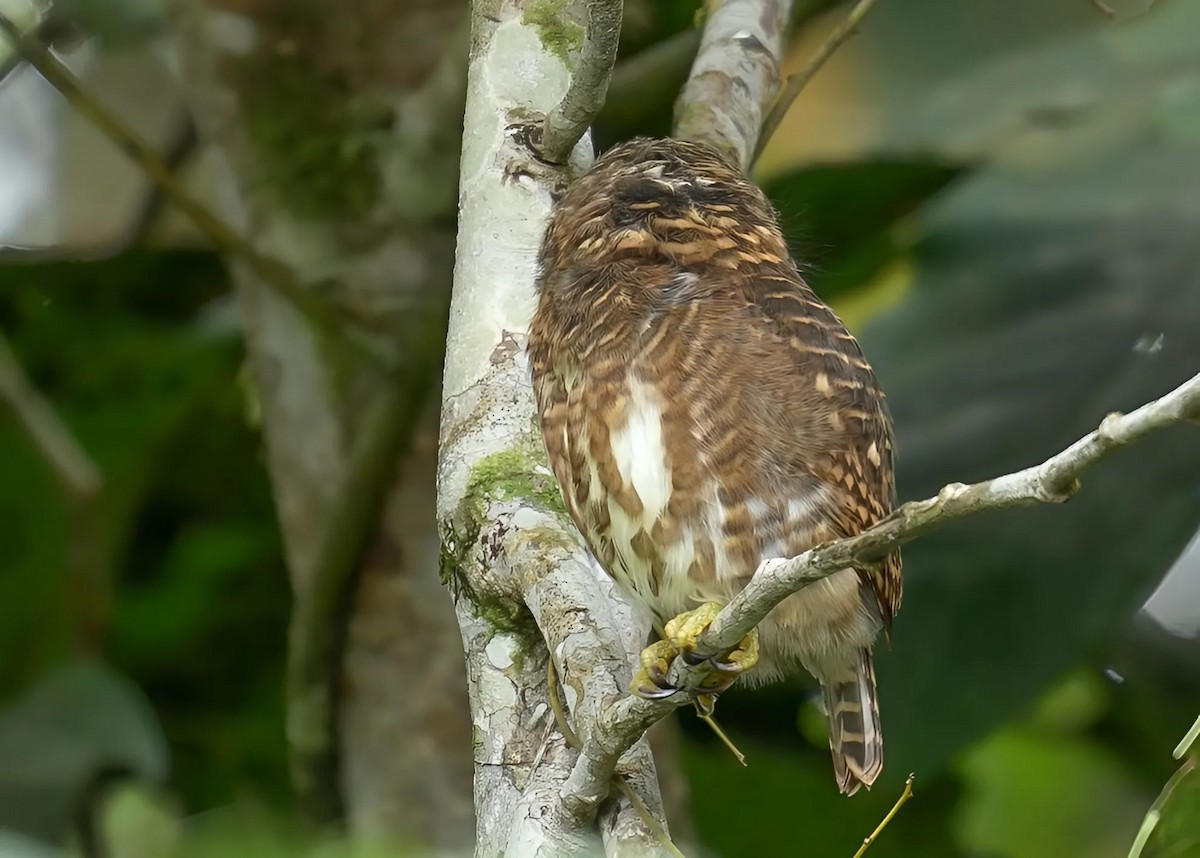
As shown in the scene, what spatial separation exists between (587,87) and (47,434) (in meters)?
1.38

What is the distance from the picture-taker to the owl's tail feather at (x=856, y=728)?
5.70ft

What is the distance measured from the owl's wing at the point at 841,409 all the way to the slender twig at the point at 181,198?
3.05 ft

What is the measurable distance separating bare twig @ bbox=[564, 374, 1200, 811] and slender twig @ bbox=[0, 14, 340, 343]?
4.29 ft

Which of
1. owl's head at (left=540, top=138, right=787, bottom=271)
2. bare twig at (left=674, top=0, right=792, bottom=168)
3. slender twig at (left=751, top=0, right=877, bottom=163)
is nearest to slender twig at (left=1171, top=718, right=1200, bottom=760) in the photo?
owl's head at (left=540, top=138, right=787, bottom=271)

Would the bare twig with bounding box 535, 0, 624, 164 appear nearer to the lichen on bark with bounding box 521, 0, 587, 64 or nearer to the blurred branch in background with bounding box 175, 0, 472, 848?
the lichen on bark with bounding box 521, 0, 587, 64

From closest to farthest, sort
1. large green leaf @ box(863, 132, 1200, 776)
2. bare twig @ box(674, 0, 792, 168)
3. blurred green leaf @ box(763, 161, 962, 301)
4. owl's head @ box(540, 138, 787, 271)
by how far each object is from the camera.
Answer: owl's head @ box(540, 138, 787, 271) < bare twig @ box(674, 0, 792, 168) < large green leaf @ box(863, 132, 1200, 776) < blurred green leaf @ box(763, 161, 962, 301)

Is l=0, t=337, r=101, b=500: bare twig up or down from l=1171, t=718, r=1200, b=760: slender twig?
up

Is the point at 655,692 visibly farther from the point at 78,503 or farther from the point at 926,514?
the point at 78,503

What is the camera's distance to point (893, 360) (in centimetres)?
246

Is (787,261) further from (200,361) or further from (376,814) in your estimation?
(200,361)

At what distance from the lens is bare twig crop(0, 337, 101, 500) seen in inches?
102

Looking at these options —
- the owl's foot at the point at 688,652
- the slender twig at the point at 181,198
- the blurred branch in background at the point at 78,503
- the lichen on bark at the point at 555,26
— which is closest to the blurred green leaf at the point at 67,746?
the blurred branch in background at the point at 78,503

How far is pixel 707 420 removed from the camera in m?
1.49

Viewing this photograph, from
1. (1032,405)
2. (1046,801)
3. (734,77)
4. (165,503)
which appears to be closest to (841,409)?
(734,77)
